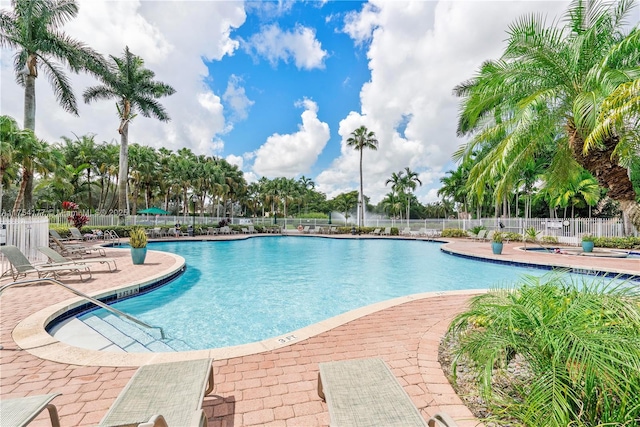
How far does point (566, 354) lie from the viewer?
183cm

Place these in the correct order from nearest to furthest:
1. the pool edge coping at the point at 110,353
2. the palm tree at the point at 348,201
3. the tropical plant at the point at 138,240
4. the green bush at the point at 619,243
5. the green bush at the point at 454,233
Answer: the pool edge coping at the point at 110,353, the tropical plant at the point at 138,240, the green bush at the point at 619,243, the green bush at the point at 454,233, the palm tree at the point at 348,201

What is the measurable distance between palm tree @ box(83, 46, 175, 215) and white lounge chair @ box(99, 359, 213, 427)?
21.9 m

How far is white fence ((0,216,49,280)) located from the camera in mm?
8133

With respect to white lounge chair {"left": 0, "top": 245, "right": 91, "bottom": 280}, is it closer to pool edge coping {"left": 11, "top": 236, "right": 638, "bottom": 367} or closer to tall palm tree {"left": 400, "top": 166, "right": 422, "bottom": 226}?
pool edge coping {"left": 11, "top": 236, "right": 638, "bottom": 367}

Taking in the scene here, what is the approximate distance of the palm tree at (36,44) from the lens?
1263cm

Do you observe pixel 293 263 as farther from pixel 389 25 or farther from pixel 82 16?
pixel 82 16

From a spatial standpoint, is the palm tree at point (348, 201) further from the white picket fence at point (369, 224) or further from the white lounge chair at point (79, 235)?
the white lounge chair at point (79, 235)

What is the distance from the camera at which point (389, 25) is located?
9.45 m

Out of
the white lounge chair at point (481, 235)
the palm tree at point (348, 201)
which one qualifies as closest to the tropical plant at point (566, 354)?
the white lounge chair at point (481, 235)

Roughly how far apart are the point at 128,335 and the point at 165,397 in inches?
134

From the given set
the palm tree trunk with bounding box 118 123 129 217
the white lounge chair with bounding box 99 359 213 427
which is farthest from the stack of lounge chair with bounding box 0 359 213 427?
the palm tree trunk with bounding box 118 123 129 217

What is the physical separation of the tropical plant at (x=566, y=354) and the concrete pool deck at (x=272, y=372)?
0.50 meters

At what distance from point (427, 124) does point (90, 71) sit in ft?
60.8

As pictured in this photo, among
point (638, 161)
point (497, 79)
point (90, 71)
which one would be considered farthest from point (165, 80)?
point (638, 161)
